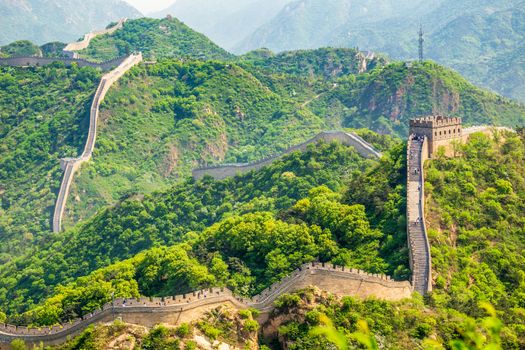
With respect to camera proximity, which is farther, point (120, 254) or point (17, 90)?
point (17, 90)

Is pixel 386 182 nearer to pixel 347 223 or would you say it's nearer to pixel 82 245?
pixel 347 223

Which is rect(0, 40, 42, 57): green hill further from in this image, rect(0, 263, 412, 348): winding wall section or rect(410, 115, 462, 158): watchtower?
rect(0, 263, 412, 348): winding wall section

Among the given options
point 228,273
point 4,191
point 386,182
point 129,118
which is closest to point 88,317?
point 228,273

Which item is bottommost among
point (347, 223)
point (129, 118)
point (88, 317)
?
point (88, 317)

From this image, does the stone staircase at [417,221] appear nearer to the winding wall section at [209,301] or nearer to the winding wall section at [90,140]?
the winding wall section at [209,301]

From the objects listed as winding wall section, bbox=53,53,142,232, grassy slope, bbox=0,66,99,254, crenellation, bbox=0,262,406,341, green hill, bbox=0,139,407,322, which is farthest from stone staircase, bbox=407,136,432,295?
winding wall section, bbox=53,53,142,232
